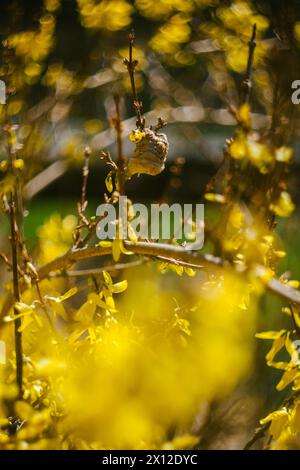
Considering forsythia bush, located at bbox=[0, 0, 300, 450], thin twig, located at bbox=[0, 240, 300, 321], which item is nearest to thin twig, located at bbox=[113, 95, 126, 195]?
forsythia bush, located at bbox=[0, 0, 300, 450]

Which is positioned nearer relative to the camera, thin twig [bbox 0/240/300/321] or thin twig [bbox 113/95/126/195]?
thin twig [bbox 0/240/300/321]

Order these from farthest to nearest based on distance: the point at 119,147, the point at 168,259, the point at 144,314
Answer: the point at 144,314
the point at 168,259
the point at 119,147

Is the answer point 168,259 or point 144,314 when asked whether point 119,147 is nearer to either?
point 168,259

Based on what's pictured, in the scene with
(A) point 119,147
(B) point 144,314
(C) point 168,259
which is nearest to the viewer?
(A) point 119,147

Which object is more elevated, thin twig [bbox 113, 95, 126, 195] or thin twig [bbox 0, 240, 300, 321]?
thin twig [bbox 113, 95, 126, 195]

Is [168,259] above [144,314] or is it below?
above

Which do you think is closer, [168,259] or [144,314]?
[168,259]

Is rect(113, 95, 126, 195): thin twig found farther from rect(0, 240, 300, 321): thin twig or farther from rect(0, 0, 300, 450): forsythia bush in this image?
rect(0, 240, 300, 321): thin twig

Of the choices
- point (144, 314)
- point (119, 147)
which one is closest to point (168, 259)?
point (119, 147)

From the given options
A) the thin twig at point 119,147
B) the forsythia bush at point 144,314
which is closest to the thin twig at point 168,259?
the forsythia bush at point 144,314
